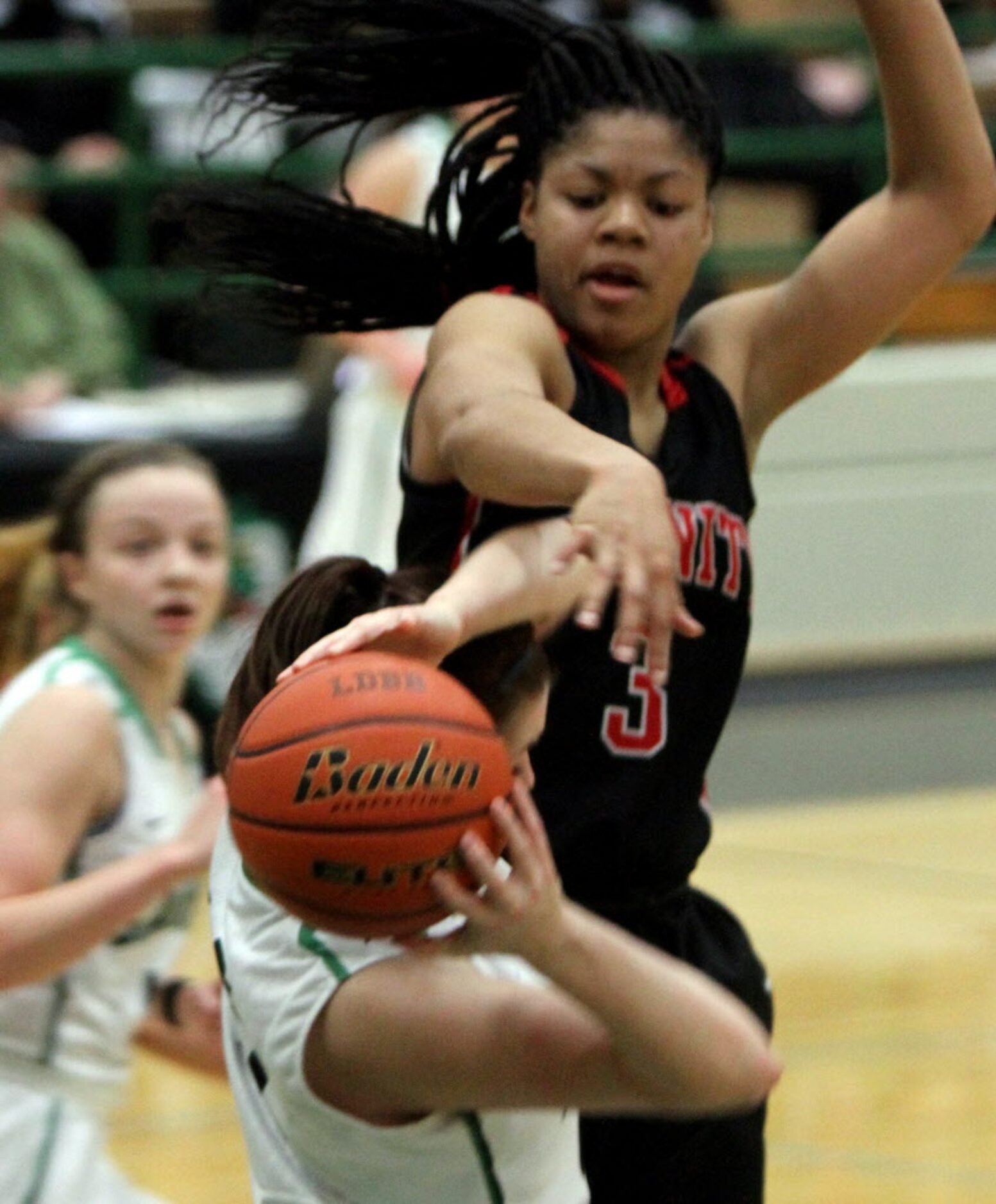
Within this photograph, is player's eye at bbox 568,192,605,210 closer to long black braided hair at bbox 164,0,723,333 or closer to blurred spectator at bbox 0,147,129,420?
long black braided hair at bbox 164,0,723,333

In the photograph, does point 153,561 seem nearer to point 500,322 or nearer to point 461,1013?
point 500,322

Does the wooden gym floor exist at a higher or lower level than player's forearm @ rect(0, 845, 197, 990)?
lower

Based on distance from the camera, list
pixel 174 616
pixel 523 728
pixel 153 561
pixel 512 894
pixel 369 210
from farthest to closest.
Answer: pixel 153 561, pixel 174 616, pixel 369 210, pixel 523 728, pixel 512 894

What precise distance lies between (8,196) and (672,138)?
554cm

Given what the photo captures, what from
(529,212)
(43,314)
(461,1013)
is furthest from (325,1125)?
(43,314)

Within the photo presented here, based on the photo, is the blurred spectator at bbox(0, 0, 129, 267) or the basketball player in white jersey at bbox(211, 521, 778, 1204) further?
the blurred spectator at bbox(0, 0, 129, 267)

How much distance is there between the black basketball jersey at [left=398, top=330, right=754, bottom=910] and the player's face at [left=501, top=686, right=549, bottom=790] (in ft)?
0.98

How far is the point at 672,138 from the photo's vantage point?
2.54 m

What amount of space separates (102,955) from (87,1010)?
0.08 meters

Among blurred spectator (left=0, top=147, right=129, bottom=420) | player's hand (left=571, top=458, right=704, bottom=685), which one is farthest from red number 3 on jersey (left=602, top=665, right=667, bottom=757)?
blurred spectator (left=0, top=147, right=129, bottom=420)

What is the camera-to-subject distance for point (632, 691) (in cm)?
255

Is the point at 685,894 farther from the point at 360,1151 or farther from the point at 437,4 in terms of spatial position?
the point at 437,4

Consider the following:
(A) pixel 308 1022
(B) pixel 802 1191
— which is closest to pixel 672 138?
(A) pixel 308 1022

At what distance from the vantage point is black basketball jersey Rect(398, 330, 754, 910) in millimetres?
2543
